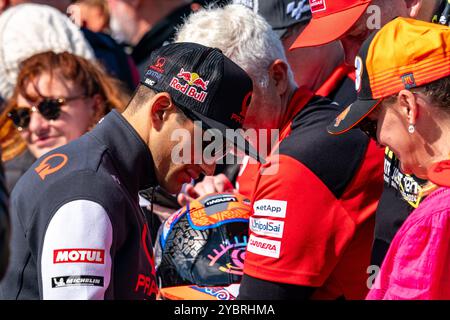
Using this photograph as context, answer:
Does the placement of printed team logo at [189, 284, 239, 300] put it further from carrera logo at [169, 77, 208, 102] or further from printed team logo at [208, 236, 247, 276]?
carrera logo at [169, 77, 208, 102]

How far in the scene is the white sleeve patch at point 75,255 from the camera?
3.02 meters

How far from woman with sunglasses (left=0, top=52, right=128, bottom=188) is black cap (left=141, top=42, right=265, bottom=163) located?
1.68 meters

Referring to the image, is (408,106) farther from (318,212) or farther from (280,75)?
(280,75)

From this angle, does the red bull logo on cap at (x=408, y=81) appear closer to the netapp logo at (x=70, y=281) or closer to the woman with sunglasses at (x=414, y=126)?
the woman with sunglasses at (x=414, y=126)

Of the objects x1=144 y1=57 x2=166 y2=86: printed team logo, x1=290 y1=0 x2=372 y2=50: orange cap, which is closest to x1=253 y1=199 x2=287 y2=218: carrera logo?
x1=144 y1=57 x2=166 y2=86: printed team logo

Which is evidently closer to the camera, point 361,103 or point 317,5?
point 361,103

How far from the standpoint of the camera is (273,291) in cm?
366

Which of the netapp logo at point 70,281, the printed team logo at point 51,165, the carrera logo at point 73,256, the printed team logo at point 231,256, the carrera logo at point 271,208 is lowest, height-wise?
the printed team logo at point 231,256

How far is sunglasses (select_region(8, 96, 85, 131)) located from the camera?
5.23 m

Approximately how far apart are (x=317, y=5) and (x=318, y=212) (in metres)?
1.05

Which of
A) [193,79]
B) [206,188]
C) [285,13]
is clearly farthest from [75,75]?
[193,79]

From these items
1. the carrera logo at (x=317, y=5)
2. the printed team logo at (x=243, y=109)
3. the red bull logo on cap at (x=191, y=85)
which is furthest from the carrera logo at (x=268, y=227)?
the carrera logo at (x=317, y=5)
